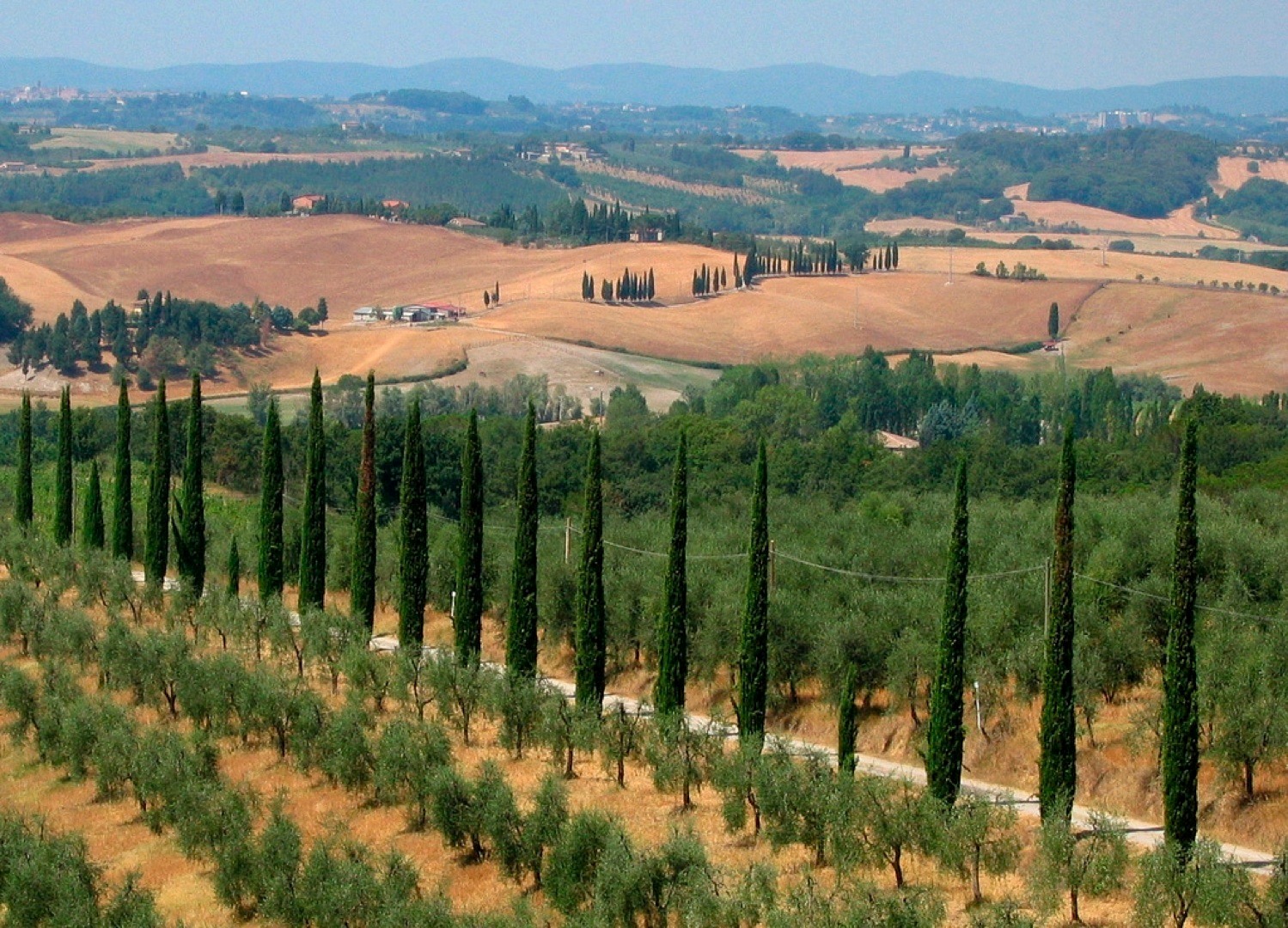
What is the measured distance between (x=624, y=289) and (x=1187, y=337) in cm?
4155

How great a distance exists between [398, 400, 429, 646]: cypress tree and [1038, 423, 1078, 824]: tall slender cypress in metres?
16.4

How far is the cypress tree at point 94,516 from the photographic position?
54.4m

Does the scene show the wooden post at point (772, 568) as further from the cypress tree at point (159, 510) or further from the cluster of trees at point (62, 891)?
the cluster of trees at point (62, 891)

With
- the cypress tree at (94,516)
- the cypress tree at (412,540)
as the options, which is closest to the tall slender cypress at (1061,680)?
the cypress tree at (412,540)

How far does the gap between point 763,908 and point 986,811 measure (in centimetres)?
434

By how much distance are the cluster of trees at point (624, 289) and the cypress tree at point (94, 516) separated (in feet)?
303

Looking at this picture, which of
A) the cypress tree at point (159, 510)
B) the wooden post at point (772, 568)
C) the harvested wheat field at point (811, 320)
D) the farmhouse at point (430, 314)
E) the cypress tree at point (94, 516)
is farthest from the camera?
the farmhouse at point (430, 314)

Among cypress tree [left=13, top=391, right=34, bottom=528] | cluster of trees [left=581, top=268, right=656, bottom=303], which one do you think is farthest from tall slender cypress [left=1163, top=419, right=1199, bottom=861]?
cluster of trees [left=581, top=268, right=656, bottom=303]

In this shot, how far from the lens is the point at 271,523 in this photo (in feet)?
163

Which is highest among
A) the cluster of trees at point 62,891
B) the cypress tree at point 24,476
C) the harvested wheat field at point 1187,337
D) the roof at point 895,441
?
the cypress tree at point 24,476

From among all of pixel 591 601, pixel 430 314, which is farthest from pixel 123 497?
pixel 430 314

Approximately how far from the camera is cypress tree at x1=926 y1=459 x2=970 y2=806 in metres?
34.1

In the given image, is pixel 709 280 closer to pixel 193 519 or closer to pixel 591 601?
pixel 193 519

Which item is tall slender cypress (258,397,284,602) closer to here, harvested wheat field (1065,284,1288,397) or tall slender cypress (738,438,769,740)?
tall slender cypress (738,438,769,740)
